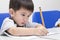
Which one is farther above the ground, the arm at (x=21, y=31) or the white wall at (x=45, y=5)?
the white wall at (x=45, y=5)

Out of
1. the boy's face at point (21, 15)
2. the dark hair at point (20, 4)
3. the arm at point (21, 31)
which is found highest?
the dark hair at point (20, 4)

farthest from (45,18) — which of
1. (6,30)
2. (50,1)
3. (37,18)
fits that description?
(6,30)

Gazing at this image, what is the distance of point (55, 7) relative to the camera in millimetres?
1955

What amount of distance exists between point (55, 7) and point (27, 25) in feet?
3.47

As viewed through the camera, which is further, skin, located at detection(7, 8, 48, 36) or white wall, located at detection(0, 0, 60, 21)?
white wall, located at detection(0, 0, 60, 21)

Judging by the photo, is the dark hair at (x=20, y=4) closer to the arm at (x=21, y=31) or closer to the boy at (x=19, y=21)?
the boy at (x=19, y=21)

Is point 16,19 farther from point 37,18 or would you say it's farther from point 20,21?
point 37,18

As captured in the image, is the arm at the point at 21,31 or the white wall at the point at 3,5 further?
the white wall at the point at 3,5

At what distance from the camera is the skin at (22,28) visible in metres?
0.72

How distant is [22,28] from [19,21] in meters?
0.12

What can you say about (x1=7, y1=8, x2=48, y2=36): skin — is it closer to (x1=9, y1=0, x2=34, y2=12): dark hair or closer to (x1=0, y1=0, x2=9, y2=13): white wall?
(x1=9, y1=0, x2=34, y2=12): dark hair

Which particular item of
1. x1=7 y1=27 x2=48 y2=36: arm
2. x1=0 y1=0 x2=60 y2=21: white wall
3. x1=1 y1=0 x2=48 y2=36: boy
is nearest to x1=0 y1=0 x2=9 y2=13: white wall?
x1=0 y1=0 x2=60 y2=21: white wall

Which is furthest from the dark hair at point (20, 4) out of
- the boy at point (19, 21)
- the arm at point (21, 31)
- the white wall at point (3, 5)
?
the white wall at point (3, 5)

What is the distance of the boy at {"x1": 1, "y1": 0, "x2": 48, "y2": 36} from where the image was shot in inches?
28.3
